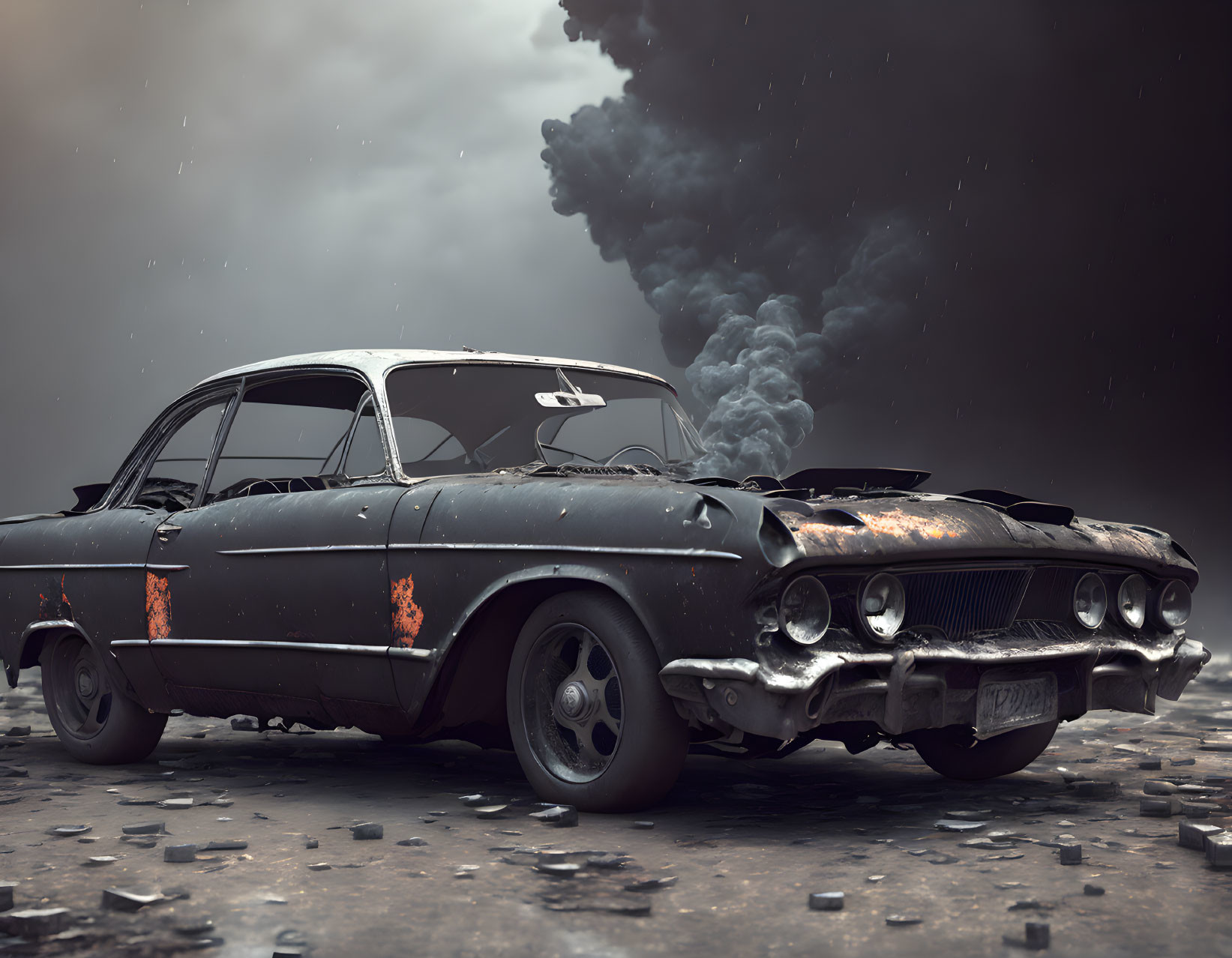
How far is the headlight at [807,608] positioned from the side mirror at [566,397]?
83.4 inches

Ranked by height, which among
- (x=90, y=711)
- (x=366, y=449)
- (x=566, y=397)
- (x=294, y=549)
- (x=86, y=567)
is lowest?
(x=90, y=711)

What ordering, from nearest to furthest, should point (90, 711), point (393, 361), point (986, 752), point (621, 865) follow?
point (621, 865) < point (986, 752) < point (393, 361) < point (90, 711)

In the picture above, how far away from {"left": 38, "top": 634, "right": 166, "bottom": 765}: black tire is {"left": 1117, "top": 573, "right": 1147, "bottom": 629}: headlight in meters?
4.18

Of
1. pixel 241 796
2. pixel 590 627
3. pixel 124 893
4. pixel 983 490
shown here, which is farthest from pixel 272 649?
pixel 983 490

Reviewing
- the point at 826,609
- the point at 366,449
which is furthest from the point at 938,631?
the point at 366,449

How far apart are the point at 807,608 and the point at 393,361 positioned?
7.52 feet

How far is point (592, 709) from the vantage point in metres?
4.29

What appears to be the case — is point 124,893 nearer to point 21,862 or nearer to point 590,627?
point 21,862

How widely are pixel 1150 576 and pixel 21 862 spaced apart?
12.8 ft

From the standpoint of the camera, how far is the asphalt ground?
2961 millimetres

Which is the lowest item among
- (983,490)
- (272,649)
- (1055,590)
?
(272,649)

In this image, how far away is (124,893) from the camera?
3.26 metres

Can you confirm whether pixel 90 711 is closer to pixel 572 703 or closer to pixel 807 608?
pixel 572 703

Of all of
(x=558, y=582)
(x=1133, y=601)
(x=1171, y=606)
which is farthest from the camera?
(x=1171, y=606)
